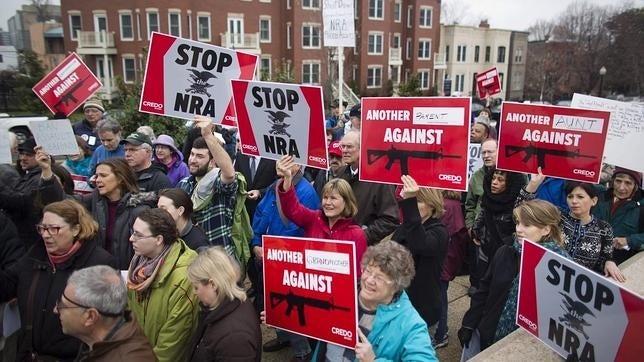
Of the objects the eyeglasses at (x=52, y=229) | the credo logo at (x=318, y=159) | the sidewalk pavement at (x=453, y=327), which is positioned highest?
the credo logo at (x=318, y=159)

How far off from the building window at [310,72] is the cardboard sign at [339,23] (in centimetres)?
3131

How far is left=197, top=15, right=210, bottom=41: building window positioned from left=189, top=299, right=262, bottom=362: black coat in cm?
3798

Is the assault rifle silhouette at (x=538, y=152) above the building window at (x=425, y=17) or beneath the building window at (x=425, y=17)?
beneath

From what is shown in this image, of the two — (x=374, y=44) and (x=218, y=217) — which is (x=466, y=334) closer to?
(x=218, y=217)

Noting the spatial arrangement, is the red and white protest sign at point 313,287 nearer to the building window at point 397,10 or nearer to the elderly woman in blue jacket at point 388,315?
the elderly woman in blue jacket at point 388,315

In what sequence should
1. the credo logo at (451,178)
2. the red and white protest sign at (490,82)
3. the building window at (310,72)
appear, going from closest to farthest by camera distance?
the credo logo at (451,178)
the red and white protest sign at (490,82)
the building window at (310,72)

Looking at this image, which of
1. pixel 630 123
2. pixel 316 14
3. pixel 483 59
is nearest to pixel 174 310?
pixel 630 123

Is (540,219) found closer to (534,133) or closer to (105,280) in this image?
(534,133)

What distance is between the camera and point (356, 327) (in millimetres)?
2783

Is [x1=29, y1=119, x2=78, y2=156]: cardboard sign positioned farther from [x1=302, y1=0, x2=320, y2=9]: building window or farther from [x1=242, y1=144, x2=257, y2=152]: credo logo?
[x1=302, y1=0, x2=320, y2=9]: building window

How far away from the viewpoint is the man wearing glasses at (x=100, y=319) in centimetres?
255

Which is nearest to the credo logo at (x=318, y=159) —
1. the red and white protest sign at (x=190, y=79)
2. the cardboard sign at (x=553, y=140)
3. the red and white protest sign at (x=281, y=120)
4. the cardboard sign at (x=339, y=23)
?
the red and white protest sign at (x=281, y=120)

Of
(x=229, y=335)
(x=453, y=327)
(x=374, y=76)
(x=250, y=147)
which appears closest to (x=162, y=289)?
(x=229, y=335)

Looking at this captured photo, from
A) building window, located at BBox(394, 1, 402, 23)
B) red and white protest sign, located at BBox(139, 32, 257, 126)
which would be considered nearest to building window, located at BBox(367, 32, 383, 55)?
building window, located at BBox(394, 1, 402, 23)
